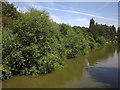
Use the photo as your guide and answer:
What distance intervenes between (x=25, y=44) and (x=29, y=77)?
109 inches

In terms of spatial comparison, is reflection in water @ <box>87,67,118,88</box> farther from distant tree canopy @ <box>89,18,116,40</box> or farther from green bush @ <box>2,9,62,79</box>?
distant tree canopy @ <box>89,18,116,40</box>

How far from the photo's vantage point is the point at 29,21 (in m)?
18.0

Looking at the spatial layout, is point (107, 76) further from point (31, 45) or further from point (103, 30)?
point (103, 30)

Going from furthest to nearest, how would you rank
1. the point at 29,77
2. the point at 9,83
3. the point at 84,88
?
the point at 29,77, the point at 9,83, the point at 84,88

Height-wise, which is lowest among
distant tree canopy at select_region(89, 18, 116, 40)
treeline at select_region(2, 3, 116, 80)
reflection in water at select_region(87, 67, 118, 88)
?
reflection in water at select_region(87, 67, 118, 88)

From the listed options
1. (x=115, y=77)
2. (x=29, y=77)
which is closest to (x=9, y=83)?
(x=29, y=77)

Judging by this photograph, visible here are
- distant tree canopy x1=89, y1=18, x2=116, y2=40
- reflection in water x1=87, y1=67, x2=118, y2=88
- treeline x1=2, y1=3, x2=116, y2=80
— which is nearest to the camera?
reflection in water x1=87, y1=67, x2=118, y2=88

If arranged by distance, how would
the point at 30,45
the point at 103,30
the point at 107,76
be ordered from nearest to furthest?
the point at 107,76 < the point at 30,45 < the point at 103,30

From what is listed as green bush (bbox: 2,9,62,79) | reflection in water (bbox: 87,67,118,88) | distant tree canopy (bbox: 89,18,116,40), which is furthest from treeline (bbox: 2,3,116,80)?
distant tree canopy (bbox: 89,18,116,40)

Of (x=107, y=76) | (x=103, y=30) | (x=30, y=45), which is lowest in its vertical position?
(x=107, y=76)

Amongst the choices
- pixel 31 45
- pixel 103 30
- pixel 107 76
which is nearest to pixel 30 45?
pixel 31 45

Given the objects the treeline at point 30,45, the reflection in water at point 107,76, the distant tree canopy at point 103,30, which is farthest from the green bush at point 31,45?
the distant tree canopy at point 103,30

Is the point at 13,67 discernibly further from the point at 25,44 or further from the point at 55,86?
the point at 55,86

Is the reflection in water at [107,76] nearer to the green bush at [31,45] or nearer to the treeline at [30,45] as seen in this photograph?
the treeline at [30,45]
